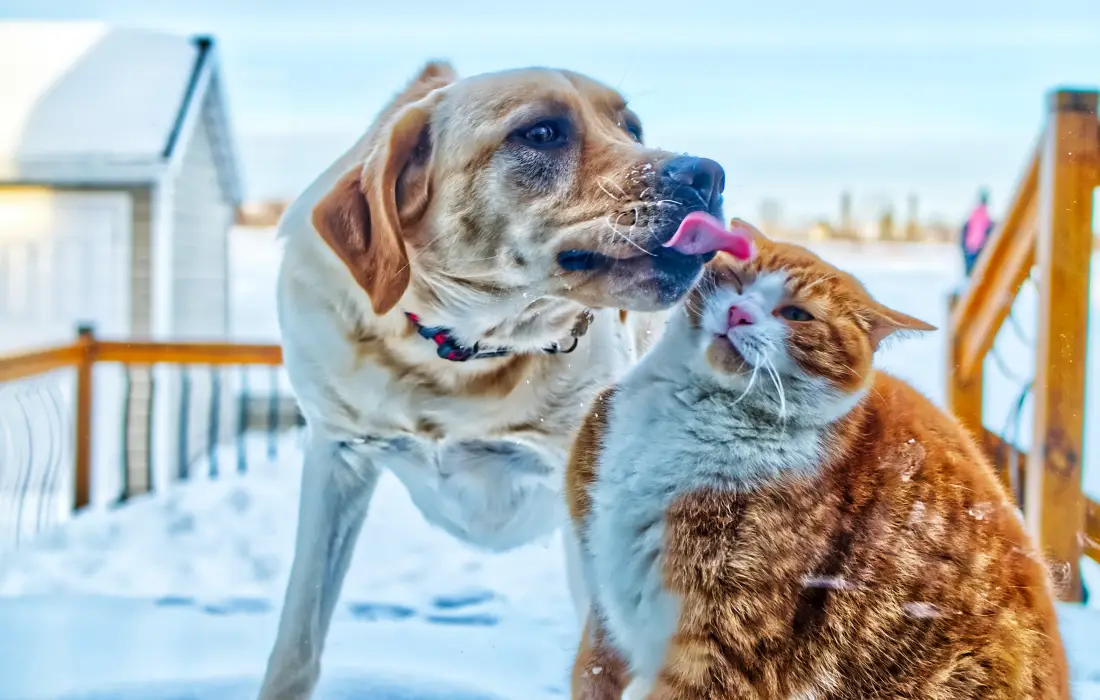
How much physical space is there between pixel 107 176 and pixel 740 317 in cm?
71

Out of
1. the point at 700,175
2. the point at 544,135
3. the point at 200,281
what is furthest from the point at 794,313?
the point at 200,281

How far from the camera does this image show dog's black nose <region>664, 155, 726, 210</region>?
0.56m

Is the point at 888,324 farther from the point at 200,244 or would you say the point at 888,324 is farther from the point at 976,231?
the point at 200,244

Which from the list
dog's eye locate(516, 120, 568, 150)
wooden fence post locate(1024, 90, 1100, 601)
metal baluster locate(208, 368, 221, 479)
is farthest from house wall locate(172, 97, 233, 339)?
wooden fence post locate(1024, 90, 1100, 601)

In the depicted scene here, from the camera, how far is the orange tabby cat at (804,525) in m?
0.54

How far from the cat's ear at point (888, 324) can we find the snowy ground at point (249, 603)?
0.37 metres

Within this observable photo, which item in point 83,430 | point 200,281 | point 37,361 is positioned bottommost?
point 83,430

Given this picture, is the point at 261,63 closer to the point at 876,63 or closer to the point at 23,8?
the point at 23,8

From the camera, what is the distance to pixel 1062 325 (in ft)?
2.02

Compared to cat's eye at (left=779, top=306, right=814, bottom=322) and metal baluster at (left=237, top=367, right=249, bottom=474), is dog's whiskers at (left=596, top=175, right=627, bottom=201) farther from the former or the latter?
metal baluster at (left=237, top=367, right=249, bottom=474)

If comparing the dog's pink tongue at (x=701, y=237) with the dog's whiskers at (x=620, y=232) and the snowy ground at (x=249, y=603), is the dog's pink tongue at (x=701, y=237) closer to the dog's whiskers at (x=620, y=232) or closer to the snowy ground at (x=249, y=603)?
the dog's whiskers at (x=620, y=232)

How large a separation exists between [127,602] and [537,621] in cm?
53

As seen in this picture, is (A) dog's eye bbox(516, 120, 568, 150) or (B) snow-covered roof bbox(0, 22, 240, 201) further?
(B) snow-covered roof bbox(0, 22, 240, 201)

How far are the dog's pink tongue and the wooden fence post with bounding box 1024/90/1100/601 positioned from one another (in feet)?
0.86
